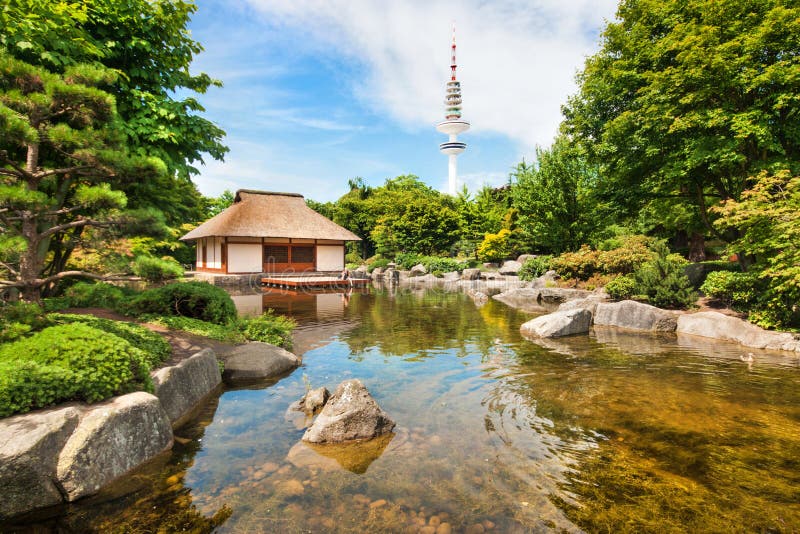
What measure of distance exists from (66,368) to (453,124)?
3303 inches

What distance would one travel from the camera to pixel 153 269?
5.39 m

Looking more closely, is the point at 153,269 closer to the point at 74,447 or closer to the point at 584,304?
the point at 74,447

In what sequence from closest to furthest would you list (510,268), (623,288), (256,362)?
(256,362)
(623,288)
(510,268)

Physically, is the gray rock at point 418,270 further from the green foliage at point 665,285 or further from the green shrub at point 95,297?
the green shrub at point 95,297

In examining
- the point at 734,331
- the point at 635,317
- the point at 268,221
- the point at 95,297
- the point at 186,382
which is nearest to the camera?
the point at 186,382

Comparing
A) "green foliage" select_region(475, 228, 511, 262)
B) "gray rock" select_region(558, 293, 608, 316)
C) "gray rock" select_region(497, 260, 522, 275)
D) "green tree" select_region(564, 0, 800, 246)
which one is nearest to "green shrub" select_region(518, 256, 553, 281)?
"gray rock" select_region(497, 260, 522, 275)

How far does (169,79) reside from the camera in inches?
309

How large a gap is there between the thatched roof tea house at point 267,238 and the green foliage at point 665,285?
1990 centimetres

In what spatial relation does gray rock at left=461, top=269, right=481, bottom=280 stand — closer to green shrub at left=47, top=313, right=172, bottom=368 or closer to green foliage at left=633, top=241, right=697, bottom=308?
green foliage at left=633, top=241, right=697, bottom=308

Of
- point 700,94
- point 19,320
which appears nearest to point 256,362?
point 19,320

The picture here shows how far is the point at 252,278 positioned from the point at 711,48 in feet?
78.2

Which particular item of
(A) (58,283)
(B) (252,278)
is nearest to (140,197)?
(A) (58,283)

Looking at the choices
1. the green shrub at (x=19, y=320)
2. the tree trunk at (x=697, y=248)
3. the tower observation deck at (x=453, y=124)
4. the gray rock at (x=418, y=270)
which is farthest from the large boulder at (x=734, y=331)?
the tower observation deck at (x=453, y=124)

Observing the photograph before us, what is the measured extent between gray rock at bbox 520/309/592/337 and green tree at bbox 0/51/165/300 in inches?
360
